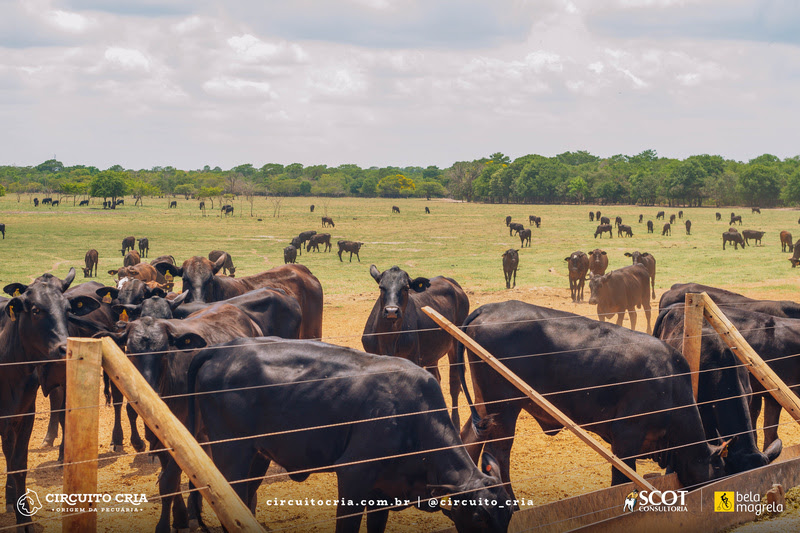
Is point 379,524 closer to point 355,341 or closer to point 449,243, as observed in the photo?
point 355,341

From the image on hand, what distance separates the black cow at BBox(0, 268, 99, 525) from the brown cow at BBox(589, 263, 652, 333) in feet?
42.1

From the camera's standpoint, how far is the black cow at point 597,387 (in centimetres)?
613

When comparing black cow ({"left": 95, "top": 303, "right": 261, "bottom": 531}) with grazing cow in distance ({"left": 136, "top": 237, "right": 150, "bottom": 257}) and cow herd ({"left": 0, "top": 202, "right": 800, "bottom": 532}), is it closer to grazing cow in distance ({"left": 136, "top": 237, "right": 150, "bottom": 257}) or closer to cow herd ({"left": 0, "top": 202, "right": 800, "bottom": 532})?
cow herd ({"left": 0, "top": 202, "right": 800, "bottom": 532})

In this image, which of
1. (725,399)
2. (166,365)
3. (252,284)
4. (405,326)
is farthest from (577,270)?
(166,365)

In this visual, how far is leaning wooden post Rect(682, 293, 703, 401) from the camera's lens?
619cm

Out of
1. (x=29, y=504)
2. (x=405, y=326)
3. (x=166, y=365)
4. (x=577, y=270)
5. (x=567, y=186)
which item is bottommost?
(x=29, y=504)

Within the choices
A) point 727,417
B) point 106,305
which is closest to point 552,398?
point 727,417

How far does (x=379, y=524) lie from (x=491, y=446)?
6.19ft

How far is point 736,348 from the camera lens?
20.2ft

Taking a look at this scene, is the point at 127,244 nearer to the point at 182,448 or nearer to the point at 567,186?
the point at 182,448

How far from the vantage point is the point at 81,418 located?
330cm

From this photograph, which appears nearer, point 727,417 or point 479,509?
point 479,509

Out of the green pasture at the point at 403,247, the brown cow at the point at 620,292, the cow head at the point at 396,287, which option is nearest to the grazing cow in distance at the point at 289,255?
the green pasture at the point at 403,247

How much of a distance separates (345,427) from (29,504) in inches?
121
